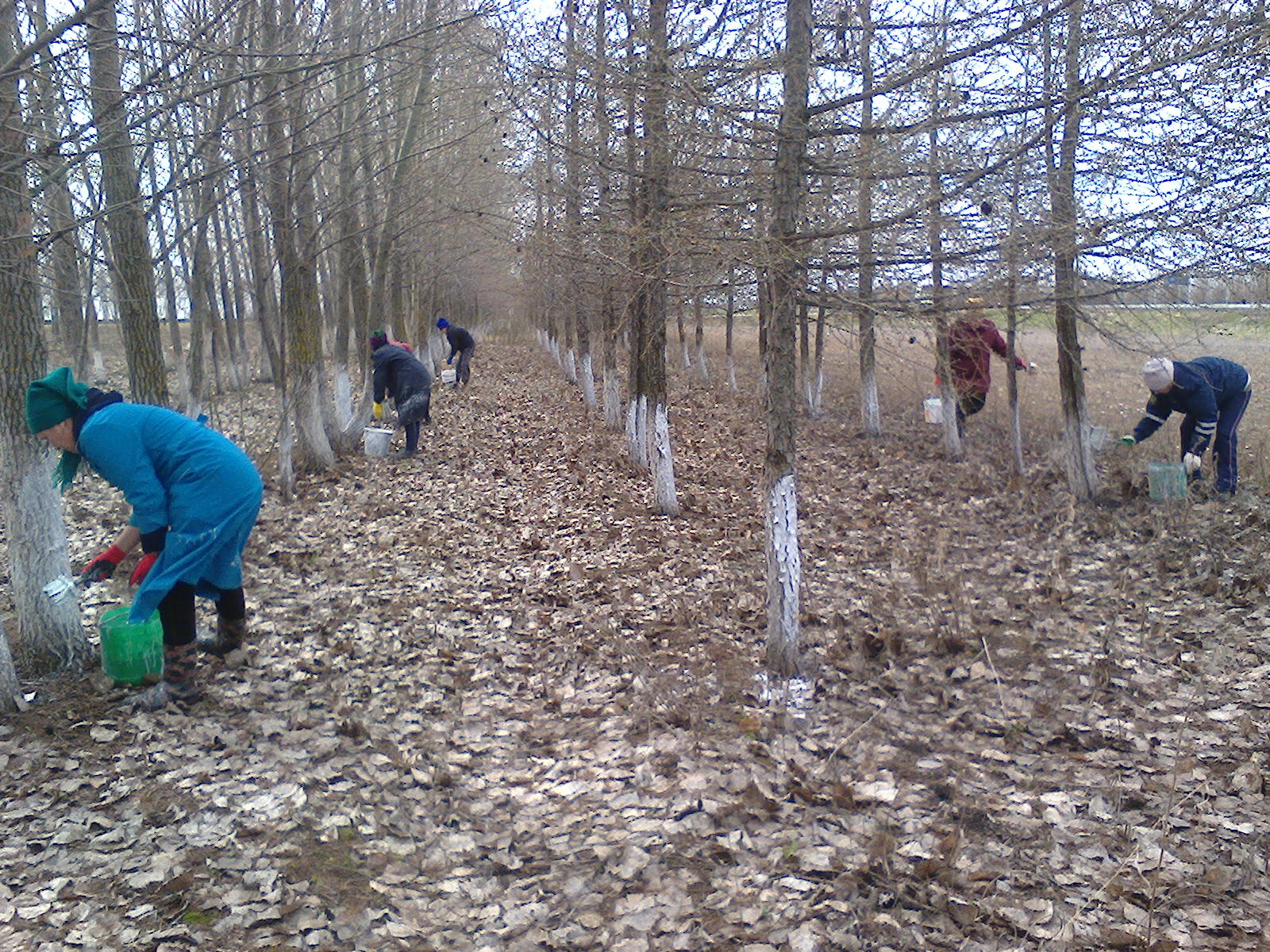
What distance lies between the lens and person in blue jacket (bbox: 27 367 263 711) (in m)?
4.27

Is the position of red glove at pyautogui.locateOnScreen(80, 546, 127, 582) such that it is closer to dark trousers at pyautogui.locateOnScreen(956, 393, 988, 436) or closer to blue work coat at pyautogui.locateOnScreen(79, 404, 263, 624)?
blue work coat at pyautogui.locateOnScreen(79, 404, 263, 624)

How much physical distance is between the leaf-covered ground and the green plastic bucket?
213 millimetres

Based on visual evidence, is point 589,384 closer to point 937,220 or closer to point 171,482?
point 937,220

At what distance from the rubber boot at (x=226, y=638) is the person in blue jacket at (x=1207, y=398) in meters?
7.71

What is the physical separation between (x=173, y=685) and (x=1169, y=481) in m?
8.13

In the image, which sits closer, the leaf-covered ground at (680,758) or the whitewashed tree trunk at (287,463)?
the leaf-covered ground at (680,758)

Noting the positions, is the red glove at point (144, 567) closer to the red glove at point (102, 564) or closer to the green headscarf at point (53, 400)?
the red glove at point (102, 564)

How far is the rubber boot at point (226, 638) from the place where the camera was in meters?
5.27

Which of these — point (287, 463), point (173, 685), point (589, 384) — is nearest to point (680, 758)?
point (173, 685)

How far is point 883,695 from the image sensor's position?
5109 mm

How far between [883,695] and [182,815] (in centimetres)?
357

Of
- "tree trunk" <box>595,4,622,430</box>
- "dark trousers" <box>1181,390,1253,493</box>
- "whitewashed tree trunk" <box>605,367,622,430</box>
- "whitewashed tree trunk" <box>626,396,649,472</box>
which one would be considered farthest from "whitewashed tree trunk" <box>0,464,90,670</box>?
"whitewashed tree trunk" <box>605,367,622,430</box>

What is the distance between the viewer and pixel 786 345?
489 centimetres

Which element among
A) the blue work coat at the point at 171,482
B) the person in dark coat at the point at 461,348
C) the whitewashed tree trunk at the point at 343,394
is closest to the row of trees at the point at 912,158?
the blue work coat at the point at 171,482
